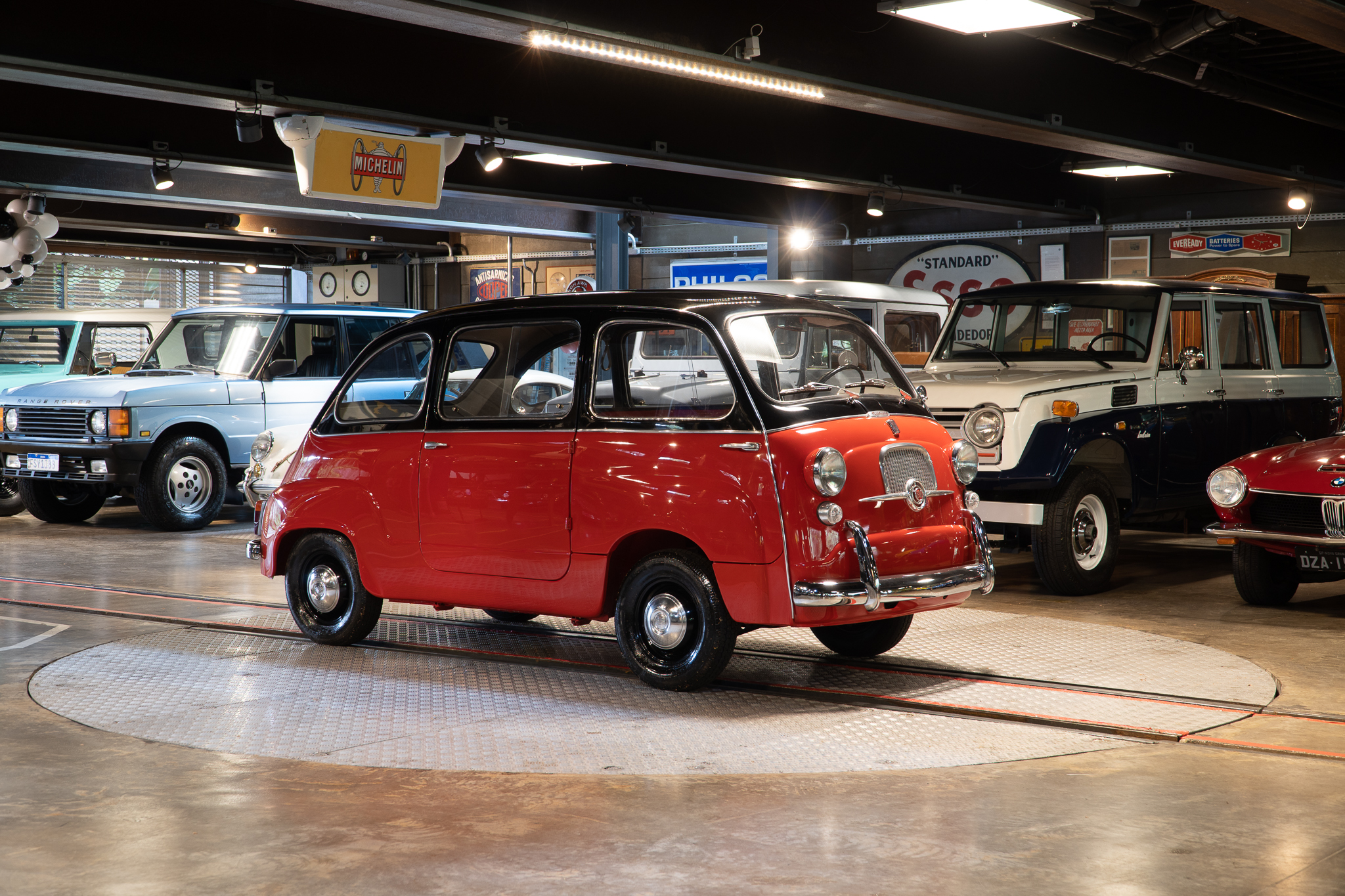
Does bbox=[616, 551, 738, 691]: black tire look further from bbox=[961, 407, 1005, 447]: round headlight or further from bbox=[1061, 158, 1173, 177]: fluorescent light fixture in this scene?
bbox=[1061, 158, 1173, 177]: fluorescent light fixture

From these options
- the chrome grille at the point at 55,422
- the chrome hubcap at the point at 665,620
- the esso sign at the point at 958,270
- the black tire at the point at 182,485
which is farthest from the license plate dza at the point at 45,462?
the esso sign at the point at 958,270

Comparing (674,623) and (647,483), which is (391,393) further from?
(674,623)

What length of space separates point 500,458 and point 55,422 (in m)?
7.83

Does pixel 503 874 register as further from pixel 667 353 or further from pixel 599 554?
pixel 667 353

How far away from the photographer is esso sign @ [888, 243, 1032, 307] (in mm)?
20250

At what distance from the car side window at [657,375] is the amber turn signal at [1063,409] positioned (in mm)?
3440

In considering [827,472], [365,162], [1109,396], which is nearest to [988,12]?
[1109,396]

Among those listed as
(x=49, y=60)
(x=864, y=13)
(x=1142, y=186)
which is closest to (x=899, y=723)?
(x=864, y=13)

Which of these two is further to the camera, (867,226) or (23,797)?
(867,226)

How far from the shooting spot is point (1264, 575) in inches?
335

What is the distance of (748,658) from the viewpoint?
22.6 ft

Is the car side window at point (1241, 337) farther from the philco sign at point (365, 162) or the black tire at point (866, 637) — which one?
the philco sign at point (365, 162)

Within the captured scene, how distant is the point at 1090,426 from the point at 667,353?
378 cm

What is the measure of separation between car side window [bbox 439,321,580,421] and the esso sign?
1408 centimetres
